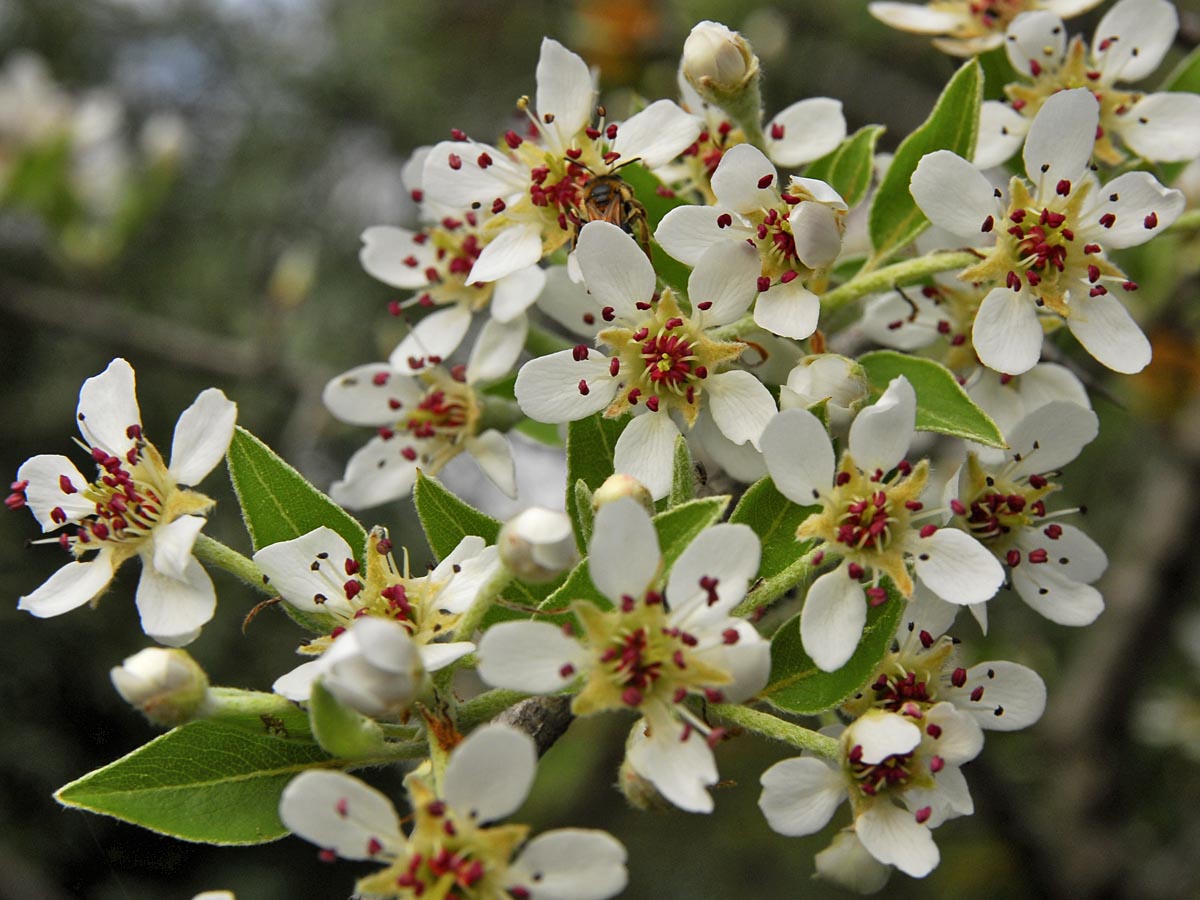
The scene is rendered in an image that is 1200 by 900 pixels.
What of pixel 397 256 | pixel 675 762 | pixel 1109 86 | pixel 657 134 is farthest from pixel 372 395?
pixel 1109 86

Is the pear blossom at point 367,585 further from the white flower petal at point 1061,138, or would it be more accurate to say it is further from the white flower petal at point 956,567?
the white flower petal at point 1061,138

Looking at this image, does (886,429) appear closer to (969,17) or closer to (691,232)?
(691,232)

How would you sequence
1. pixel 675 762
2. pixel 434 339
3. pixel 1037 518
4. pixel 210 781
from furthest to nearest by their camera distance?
1. pixel 434 339
2. pixel 1037 518
3. pixel 210 781
4. pixel 675 762

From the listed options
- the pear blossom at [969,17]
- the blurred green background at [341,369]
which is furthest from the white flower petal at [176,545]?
the blurred green background at [341,369]

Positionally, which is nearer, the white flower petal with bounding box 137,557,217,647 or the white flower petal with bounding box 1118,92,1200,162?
the white flower petal with bounding box 137,557,217,647

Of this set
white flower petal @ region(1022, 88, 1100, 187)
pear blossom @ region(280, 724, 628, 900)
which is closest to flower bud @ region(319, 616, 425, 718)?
pear blossom @ region(280, 724, 628, 900)

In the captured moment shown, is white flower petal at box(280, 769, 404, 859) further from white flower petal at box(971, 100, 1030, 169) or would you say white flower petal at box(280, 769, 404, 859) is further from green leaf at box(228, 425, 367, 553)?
white flower petal at box(971, 100, 1030, 169)

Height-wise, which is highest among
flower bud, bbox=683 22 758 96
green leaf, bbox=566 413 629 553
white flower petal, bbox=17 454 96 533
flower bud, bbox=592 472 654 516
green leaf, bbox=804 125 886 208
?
flower bud, bbox=683 22 758 96
